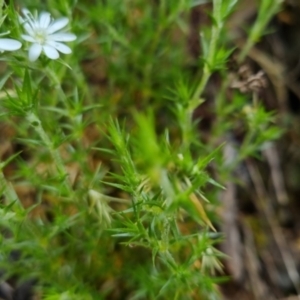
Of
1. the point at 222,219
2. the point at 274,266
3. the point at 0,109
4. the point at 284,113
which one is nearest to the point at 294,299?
the point at 274,266

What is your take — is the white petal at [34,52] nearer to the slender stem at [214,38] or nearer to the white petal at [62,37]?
the white petal at [62,37]

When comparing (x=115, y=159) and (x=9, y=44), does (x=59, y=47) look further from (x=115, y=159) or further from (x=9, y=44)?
(x=115, y=159)

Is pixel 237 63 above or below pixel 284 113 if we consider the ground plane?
above

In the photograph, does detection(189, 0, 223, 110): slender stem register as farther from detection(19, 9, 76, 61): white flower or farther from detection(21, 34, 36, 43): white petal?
detection(21, 34, 36, 43): white petal

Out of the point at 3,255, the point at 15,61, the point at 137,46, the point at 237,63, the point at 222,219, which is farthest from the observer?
the point at 222,219

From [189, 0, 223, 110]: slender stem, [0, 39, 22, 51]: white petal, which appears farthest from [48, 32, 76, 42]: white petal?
[189, 0, 223, 110]: slender stem

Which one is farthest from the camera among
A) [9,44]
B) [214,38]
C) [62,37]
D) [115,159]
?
[214,38]

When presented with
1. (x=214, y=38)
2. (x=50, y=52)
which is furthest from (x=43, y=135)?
(x=214, y=38)

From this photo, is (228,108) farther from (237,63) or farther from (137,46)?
(137,46)
